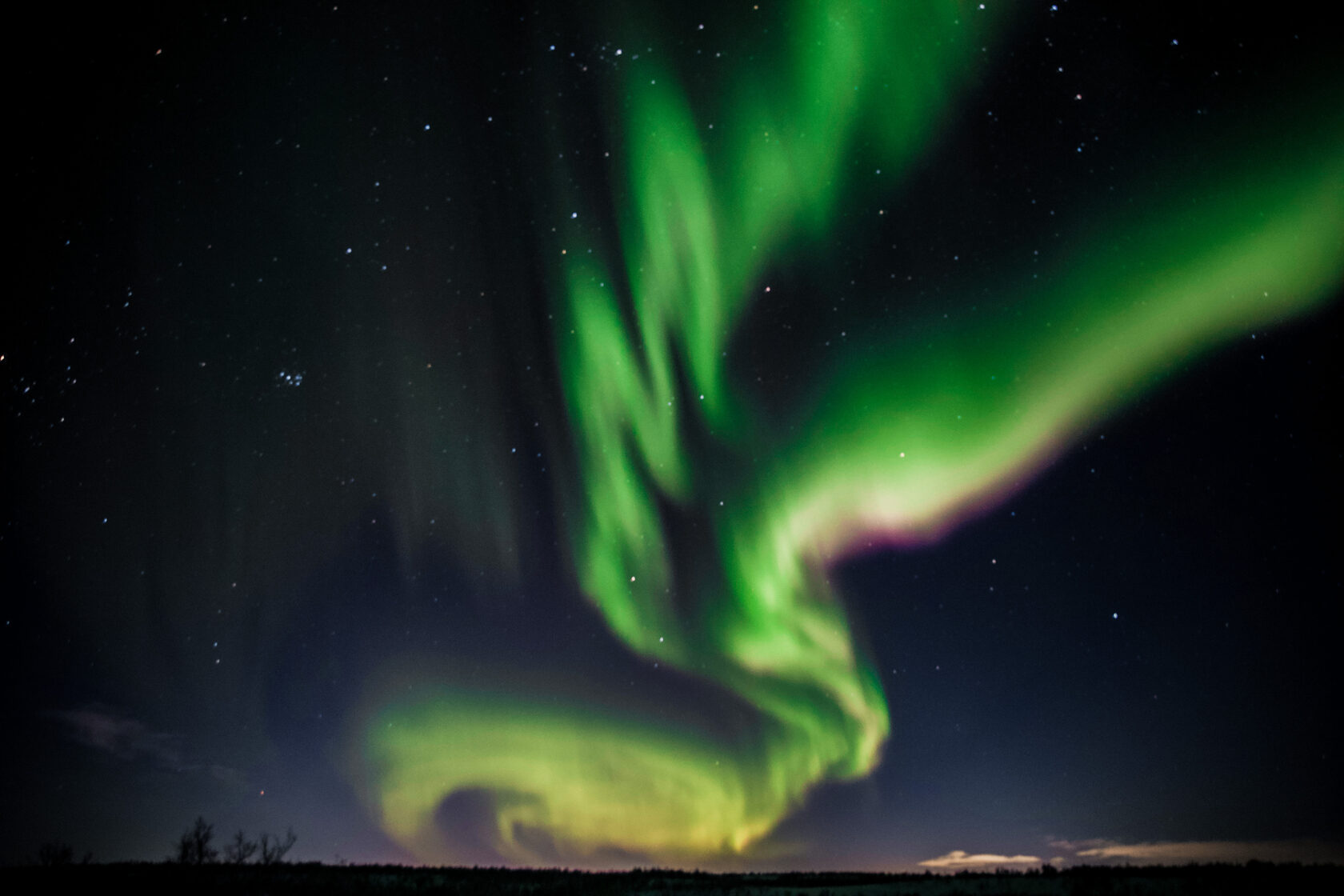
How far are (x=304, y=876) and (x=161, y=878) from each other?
534 cm

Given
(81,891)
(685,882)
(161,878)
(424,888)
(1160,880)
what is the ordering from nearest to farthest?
(1160,880)
(81,891)
(161,878)
(424,888)
(685,882)

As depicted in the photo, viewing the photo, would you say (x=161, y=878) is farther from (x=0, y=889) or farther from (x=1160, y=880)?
(x=1160, y=880)

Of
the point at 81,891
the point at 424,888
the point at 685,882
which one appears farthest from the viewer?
the point at 685,882

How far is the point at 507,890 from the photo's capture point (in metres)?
27.7

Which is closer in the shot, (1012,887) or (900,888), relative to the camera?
(1012,887)

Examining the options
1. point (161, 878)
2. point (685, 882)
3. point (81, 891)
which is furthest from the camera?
point (685, 882)

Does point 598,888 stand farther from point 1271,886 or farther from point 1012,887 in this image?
point 1271,886

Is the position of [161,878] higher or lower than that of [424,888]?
higher

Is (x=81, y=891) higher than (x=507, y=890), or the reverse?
(x=81, y=891)

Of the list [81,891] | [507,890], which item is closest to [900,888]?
[507,890]

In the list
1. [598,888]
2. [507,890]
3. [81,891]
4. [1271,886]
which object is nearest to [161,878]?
[81,891]

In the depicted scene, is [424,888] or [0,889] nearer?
[0,889]

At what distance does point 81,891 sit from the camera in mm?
22734

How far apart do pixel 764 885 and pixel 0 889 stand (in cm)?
2705
